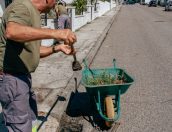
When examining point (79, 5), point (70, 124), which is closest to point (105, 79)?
point (70, 124)

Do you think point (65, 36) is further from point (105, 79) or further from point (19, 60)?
point (105, 79)

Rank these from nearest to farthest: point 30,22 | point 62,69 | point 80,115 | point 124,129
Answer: point 30,22 → point 124,129 → point 80,115 → point 62,69

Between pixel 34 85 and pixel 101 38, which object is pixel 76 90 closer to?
pixel 34 85

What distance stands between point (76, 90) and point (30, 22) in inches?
176

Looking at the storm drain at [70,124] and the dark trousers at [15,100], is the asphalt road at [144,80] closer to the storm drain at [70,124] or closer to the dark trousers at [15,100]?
the storm drain at [70,124]

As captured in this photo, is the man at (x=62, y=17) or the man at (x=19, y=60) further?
the man at (x=62, y=17)

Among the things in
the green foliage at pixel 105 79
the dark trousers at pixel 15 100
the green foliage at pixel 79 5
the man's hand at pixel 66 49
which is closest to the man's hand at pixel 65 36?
the dark trousers at pixel 15 100

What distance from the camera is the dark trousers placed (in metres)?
3.64

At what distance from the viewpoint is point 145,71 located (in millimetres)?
10000

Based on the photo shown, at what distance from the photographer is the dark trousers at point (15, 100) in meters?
3.64

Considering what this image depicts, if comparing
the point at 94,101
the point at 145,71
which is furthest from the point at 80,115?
the point at 145,71

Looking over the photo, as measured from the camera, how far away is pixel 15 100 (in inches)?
144

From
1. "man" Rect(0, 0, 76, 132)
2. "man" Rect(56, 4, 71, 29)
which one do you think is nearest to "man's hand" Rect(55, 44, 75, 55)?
"man" Rect(0, 0, 76, 132)

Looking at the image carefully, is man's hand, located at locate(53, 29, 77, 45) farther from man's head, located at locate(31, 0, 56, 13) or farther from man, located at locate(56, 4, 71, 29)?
man, located at locate(56, 4, 71, 29)
